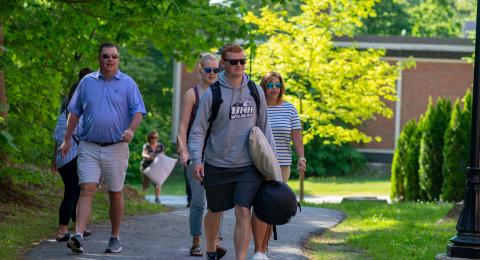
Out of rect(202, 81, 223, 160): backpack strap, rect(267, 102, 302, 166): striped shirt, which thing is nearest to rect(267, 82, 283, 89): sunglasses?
rect(267, 102, 302, 166): striped shirt

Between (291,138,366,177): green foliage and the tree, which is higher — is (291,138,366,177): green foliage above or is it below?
below

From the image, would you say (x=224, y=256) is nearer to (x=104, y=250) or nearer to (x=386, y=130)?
(x=104, y=250)

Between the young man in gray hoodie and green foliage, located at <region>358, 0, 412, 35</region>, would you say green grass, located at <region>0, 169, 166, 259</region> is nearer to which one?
the young man in gray hoodie

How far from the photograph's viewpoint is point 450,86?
41.6 metres

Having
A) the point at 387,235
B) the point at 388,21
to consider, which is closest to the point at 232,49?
the point at 387,235

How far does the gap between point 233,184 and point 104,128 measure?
186 centimetres

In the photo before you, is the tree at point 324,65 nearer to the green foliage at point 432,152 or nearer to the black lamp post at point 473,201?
the green foliage at point 432,152

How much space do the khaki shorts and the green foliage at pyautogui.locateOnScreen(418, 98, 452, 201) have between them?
16437mm

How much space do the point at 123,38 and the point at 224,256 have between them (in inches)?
242

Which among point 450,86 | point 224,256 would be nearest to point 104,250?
point 224,256

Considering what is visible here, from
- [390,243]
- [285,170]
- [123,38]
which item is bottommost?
[390,243]

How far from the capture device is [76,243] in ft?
31.7

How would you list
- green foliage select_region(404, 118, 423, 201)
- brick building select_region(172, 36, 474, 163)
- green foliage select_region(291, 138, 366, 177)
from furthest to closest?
green foliage select_region(291, 138, 366, 177), brick building select_region(172, 36, 474, 163), green foliage select_region(404, 118, 423, 201)

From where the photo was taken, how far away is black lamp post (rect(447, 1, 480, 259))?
9.73 metres
